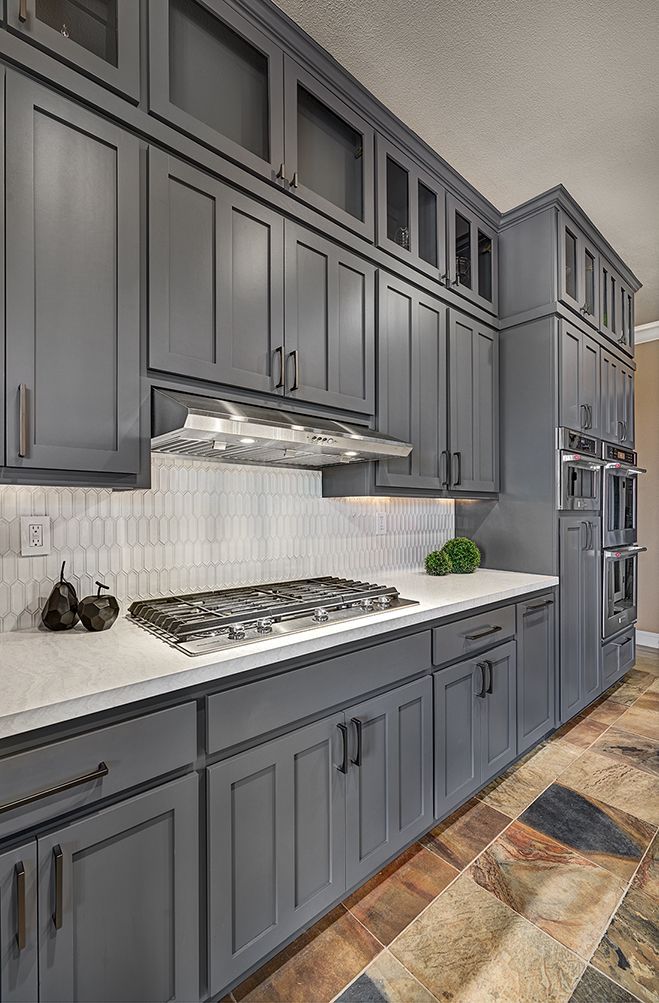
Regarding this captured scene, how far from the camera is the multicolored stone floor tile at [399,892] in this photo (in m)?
1.66

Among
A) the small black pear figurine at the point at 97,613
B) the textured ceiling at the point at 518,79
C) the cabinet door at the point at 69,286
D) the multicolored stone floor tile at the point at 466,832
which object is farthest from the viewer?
the multicolored stone floor tile at the point at 466,832

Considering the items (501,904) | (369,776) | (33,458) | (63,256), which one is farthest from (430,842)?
(63,256)

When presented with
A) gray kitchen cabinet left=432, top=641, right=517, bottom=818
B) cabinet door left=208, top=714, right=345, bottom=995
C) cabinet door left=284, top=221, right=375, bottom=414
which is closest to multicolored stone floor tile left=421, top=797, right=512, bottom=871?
gray kitchen cabinet left=432, top=641, right=517, bottom=818

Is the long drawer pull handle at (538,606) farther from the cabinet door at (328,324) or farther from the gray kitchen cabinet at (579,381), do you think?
the cabinet door at (328,324)

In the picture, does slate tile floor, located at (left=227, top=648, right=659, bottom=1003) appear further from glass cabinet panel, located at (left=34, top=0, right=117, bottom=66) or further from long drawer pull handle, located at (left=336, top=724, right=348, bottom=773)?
glass cabinet panel, located at (left=34, top=0, right=117, bottom=66)

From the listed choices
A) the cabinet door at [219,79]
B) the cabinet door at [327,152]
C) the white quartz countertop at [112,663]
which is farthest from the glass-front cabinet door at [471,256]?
the white quartz countertop at [112,663]

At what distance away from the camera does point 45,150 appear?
4.32ft

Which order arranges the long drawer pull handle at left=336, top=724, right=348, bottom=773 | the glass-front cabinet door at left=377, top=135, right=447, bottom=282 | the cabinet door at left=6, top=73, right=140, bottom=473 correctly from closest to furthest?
the cabinet door at left=6, top=73, right=140, bottom=473, the long drawer pull handle at left=336, top=724, right=348, bottom=773, the glass-front cabinet door at left=377, top=135, right=447, bottom=282

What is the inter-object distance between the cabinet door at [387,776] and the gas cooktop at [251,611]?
1.03 feet

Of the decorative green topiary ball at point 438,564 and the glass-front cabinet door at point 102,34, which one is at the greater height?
the glass-front cabinet door at point 102,34

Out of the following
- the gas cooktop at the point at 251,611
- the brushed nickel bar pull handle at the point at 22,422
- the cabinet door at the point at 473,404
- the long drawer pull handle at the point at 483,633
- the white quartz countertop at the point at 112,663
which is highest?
the cabinet door at the point at 473,404

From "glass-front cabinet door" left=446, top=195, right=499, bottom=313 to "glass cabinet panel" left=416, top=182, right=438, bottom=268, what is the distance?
0.39ft

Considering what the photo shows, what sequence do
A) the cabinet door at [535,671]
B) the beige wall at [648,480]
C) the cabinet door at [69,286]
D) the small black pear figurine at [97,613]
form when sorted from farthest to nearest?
the beige wall at [648,480] → the cabinet door at [535,671] → the small black pear figurine at [97,613] → the cabinet door at [69,286]

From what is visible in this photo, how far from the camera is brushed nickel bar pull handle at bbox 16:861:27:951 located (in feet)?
3.23
